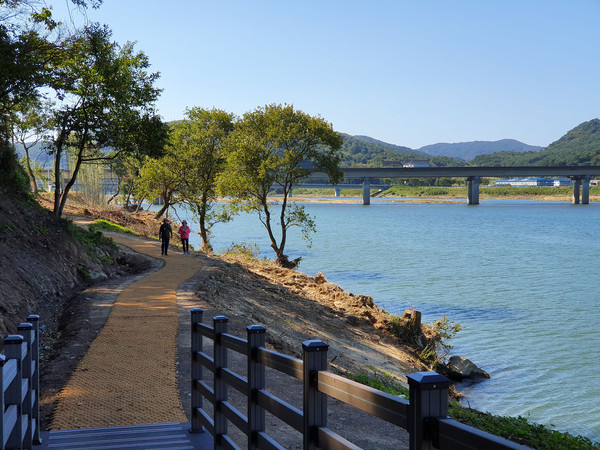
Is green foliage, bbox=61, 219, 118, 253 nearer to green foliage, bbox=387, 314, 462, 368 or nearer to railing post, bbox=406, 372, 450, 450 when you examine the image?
green foliage, bbox=387, 314, 462, 368

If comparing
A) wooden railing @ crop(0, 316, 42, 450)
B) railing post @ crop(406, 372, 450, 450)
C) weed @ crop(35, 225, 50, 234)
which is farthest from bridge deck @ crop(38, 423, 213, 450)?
weed @ crop(35, 225, 50, 234)

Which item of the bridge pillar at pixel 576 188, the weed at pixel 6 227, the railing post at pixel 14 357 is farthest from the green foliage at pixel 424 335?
the bridge pillar at pixel 576 188

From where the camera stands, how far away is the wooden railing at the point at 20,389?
3754 mm

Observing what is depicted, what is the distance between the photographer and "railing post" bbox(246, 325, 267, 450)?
4426 mm

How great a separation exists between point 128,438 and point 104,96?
1729 centimetres

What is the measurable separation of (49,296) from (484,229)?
74.1 meters

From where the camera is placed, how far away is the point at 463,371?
647 inches

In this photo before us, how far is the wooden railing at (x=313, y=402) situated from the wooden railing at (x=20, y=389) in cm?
148

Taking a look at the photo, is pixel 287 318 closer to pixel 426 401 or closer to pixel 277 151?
pixel 426 401

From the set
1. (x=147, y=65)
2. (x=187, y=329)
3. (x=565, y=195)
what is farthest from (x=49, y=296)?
(x=565, y=195)

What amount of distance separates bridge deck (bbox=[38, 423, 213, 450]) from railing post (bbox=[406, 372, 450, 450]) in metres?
3.82

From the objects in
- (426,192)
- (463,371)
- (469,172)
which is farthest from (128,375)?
(426,192)

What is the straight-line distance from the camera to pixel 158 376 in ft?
28.0

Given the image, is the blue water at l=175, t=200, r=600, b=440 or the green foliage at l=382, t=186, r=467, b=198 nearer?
the blue water at l=175, t=200, r=600, b=440
